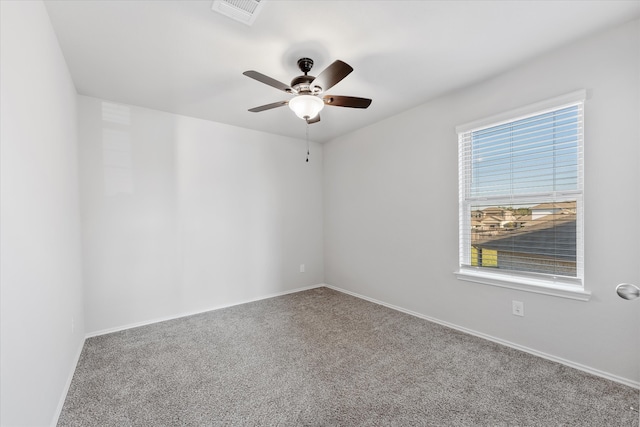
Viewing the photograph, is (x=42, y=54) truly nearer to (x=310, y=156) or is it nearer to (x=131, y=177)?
(x=131, y=177)

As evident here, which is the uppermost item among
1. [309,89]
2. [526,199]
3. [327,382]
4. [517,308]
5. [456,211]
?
[309,89]

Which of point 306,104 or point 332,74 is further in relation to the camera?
point 306,104

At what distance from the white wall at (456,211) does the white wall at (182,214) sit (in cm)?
88

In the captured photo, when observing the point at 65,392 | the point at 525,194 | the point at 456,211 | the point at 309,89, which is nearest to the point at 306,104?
the point at 309,89

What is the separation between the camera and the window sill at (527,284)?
2129 millimetres

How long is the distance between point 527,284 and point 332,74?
234 cm

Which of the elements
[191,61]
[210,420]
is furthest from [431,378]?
[191,61]

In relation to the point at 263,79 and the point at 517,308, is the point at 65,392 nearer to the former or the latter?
the point at 263,79

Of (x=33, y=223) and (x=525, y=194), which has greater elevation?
(x=525, y=194)

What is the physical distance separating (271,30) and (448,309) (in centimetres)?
307

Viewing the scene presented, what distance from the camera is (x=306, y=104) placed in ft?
7.17

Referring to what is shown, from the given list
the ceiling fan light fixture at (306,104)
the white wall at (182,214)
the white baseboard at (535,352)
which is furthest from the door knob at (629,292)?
the white wall at (182,214)

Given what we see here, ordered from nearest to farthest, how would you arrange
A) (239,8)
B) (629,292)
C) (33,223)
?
1. (629,292)
2. (33,223)
3. (239,8)

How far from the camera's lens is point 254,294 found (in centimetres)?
402
